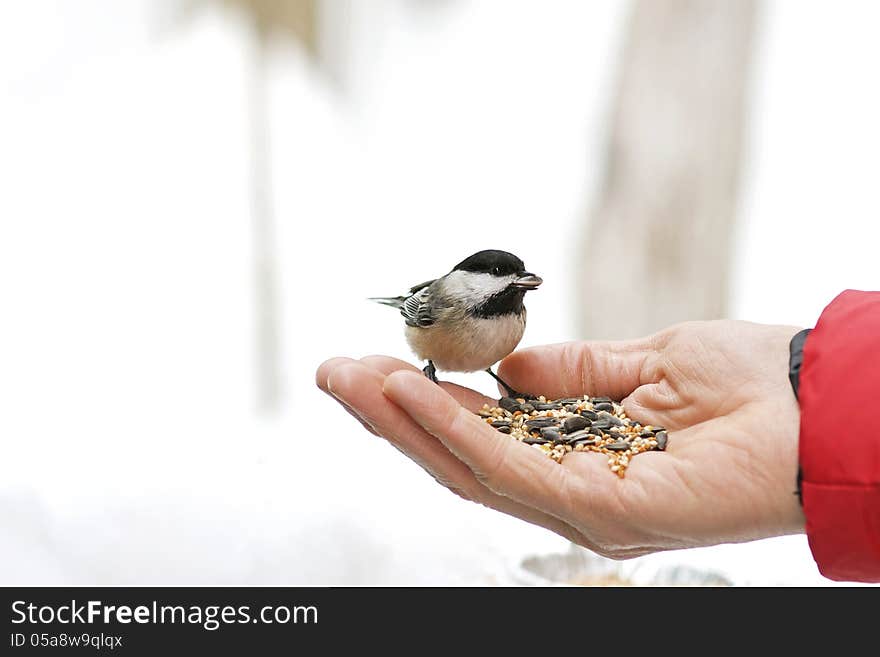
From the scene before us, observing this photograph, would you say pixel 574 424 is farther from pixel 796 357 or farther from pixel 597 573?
pixel 597 573

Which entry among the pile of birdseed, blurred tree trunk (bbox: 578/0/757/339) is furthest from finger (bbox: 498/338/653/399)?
blurred tree trunk (bbox: 578/0/757/339)

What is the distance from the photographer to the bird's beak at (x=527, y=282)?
1.39 metres

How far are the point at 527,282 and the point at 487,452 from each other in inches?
15.5

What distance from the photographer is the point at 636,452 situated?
122 cm

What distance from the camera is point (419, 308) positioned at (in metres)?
1.53

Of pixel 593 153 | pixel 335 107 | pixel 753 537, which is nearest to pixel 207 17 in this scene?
pixel 335 107

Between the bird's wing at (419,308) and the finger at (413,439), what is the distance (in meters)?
0.33

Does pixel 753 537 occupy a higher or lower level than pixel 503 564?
higher

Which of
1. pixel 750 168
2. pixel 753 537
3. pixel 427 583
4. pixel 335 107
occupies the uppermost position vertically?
pixel 335 107

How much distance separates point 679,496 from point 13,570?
4.81 ft

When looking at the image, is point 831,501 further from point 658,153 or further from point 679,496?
point 658,153

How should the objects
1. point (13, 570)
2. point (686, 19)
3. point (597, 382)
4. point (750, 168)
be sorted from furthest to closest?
1. point (750, 168)
2. point (686, 19)
3. point (13, 570)
4. point (597, 382)

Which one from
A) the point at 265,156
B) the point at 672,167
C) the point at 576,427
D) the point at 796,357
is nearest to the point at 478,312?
the point at 576,427

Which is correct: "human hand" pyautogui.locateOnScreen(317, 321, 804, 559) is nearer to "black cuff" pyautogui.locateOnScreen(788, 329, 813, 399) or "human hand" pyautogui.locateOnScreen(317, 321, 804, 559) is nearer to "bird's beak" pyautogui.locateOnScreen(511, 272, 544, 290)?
"black cuff" pyautogui.locateOnScreen(788, 329, 813, 399)
